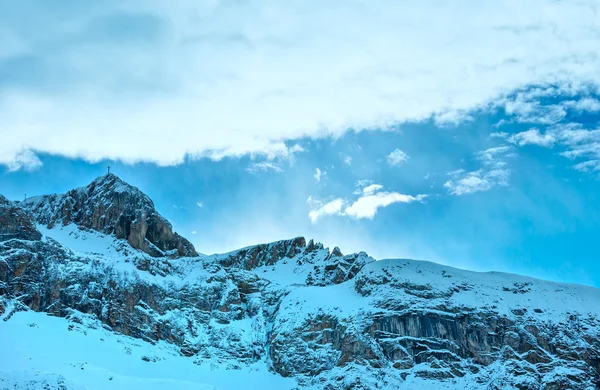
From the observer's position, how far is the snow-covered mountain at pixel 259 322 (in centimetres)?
9631

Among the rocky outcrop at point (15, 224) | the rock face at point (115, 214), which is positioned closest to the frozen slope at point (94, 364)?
the rocky outcrop at point (15, 224)

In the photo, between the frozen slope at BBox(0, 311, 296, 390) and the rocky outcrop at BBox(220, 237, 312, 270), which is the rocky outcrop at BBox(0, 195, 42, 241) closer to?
the frozen slope at BBox(0, 311, 296, 390)

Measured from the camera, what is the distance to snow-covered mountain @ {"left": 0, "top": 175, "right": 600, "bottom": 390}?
316 feet

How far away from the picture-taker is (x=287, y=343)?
356ft

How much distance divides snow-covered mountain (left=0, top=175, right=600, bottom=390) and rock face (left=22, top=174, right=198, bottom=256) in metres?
0.55

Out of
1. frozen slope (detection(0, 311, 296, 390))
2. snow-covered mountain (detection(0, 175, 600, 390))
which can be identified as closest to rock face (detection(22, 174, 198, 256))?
snow-covered mountain (detection(0, 175, 600, 390))

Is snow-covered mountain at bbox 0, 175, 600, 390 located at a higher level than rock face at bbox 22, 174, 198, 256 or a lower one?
lower

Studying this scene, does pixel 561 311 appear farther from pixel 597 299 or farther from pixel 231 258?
pixel 231 258

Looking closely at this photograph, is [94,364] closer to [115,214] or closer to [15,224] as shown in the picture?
[15,224]

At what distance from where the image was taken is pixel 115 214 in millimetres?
128875

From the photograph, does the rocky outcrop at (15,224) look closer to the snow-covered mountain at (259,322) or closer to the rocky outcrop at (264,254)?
the snow-covered mountain at (259,322)

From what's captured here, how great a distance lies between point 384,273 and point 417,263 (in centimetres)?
801

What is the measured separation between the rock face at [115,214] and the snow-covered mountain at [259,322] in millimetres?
551

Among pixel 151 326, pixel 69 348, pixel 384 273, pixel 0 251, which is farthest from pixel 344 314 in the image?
pixel 0 251
